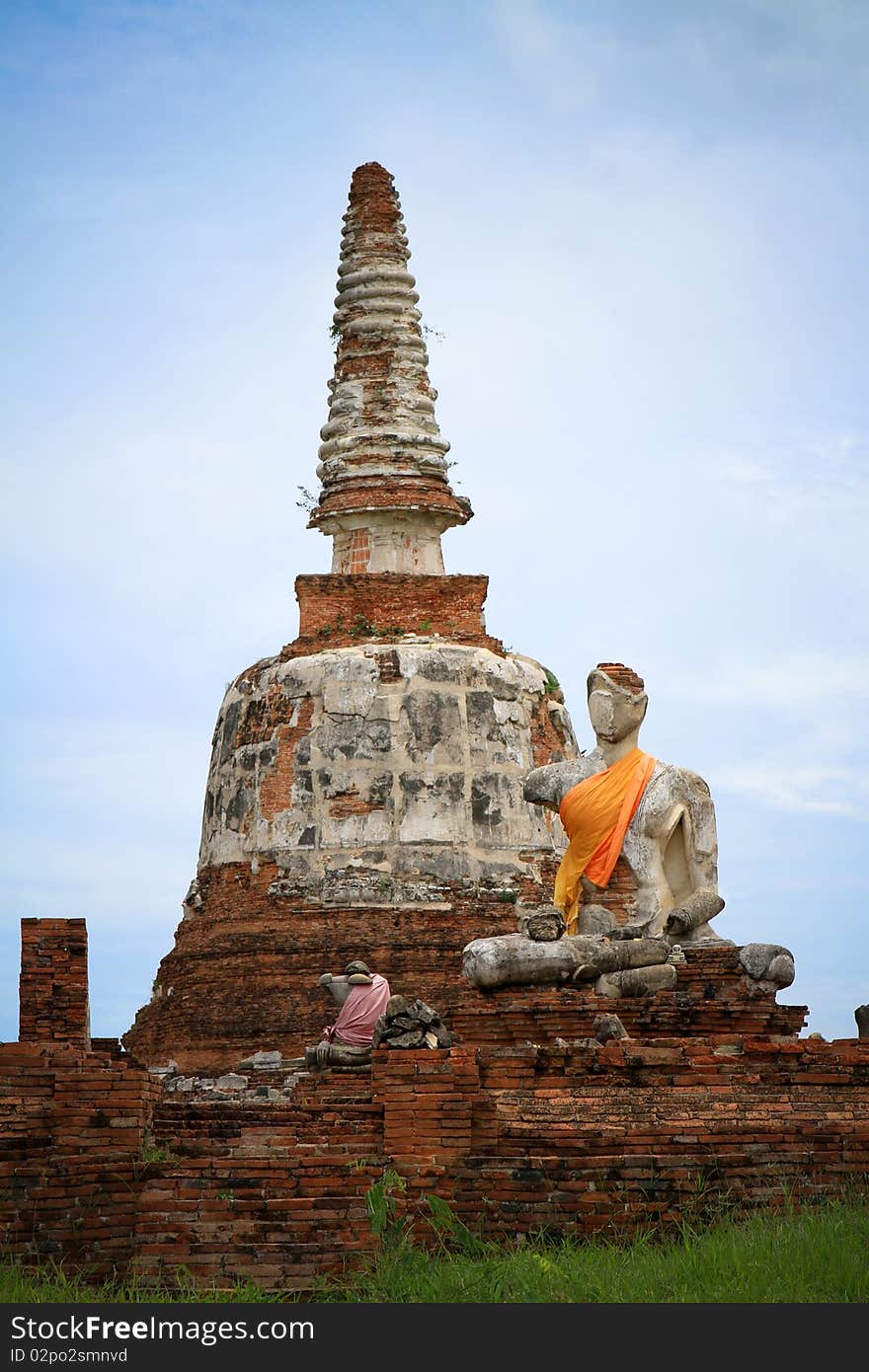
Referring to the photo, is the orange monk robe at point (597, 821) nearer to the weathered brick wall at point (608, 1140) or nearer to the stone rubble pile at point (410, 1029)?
the stone rubble pile at point (410, 1029)

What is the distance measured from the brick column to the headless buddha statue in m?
3.85

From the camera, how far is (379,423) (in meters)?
31.9

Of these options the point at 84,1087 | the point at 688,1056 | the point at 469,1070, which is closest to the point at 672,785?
the point at 688,1056

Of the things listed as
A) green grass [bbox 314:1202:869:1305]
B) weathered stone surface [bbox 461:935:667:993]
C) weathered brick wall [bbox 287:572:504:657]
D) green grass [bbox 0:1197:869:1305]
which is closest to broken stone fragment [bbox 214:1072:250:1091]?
weathered brick wall [bbox 287:572:504:657]

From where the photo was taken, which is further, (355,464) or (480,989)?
(355,464)

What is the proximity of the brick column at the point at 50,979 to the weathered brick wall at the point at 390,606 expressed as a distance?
11.6m

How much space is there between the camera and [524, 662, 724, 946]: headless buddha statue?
66.7ft

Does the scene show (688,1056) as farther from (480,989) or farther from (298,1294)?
(298,1294)

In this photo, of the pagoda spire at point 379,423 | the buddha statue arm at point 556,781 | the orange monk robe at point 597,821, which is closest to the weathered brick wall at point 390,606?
the pagoda spire at point 379,423

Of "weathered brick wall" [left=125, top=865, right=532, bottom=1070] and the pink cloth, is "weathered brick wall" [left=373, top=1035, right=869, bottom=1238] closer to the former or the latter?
the pink cloth

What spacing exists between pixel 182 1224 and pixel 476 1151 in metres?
1.92

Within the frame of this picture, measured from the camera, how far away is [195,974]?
2934cm

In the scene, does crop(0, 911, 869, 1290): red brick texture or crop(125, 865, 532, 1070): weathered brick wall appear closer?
crop(0, 911, 869, 1290): red brick texture

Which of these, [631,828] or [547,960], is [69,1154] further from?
[631,828]
